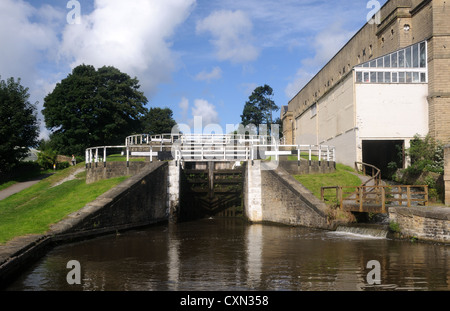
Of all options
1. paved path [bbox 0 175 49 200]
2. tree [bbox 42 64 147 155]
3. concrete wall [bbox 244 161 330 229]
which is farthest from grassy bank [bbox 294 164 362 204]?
tree [bbox 42 64 147 155]

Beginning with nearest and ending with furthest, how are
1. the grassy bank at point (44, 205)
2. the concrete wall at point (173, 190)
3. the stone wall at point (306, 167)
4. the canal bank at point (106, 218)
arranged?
1. the canal bank at point (106, 218)
2. the grassy bank at point (44, 205)
3. the concrete wall at point (173, 190)
4. the stone wall at point (306, 167)

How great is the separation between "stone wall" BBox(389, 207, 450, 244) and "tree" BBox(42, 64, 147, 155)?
35.4 metres

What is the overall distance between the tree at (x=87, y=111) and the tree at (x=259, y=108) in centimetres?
2583

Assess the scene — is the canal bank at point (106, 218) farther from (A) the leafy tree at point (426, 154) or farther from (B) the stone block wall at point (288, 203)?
(A) the leafy tree at point (426, 154)

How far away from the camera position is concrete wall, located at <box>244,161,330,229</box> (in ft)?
58.8

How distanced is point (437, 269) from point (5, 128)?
2959cm

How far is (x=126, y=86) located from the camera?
48.8 m

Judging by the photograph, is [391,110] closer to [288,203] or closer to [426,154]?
[426,154]

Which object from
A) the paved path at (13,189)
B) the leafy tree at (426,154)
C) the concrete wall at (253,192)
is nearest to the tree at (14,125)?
the paved path at (13,189)

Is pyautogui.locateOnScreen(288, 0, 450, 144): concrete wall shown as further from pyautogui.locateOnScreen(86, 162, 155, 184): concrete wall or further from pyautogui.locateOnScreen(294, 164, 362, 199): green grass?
pyautogui.locateOnScreen(86, 162, 155, 184): concrete wall

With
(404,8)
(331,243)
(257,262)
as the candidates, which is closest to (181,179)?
(331,243)

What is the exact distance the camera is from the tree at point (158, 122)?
3184 inches

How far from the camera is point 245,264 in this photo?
11023mm
